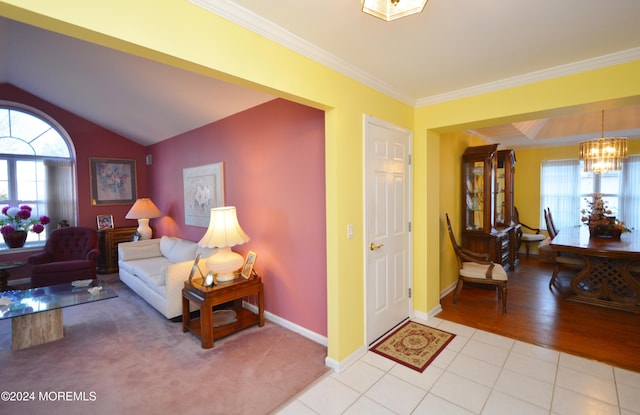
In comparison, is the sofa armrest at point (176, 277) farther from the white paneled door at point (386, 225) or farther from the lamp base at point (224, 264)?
the white paneled door at point (386, 225)

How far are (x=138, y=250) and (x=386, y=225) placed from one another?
13.7 feet

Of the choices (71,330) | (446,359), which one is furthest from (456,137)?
(71,330)

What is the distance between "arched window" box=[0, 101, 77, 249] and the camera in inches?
195

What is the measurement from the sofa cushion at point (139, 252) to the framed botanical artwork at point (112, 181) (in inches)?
71.1

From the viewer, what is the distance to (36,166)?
5211mm

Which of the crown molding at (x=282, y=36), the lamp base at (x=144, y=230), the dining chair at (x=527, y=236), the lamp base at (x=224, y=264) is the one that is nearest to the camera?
the crown molding at (x=282, y=36)

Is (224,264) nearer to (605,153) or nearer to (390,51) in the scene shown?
(390,51)

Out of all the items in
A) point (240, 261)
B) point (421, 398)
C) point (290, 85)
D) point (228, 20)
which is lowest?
point (421, 398)

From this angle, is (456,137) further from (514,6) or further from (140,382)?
(140,382)

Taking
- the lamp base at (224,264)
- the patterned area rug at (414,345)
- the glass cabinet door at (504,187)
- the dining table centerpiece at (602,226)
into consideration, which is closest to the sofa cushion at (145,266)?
the lamp base at (224,264)

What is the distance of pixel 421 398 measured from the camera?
2.02 m

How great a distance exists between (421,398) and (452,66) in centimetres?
257

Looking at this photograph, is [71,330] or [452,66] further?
[71,330]

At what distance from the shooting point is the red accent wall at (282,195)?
111 inches
